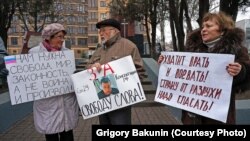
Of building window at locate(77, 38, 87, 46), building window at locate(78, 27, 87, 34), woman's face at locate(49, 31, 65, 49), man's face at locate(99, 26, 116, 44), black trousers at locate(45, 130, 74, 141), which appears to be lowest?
building window at locate(77, 38, 87, 46)

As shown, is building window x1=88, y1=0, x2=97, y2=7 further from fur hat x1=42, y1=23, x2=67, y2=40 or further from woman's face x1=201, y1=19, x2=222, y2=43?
woman's face x1=201, y1=19, x2=222, y2=43

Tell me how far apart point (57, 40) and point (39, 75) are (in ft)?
1.66

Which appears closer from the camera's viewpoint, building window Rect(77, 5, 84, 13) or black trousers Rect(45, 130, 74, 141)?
black trousers Rect(45, 130, 74, 141)

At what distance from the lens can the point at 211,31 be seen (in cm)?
374

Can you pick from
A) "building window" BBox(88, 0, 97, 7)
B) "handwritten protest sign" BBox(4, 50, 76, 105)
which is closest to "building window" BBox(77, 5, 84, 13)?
"building window" BBox(88, 0, 97, 7)

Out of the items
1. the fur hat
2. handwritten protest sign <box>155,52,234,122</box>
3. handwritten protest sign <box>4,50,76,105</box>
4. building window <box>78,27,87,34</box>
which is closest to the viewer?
handwritten protest sign <box>155,52,234,122</box>

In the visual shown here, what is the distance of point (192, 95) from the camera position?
3932mm

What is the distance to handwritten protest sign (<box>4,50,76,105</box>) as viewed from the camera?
4.76 metres

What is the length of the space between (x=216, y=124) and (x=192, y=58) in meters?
0.67

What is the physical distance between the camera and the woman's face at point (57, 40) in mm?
4645

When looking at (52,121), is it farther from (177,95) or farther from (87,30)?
(87,30)

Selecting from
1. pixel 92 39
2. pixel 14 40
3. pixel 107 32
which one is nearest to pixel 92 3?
pixel 92 39

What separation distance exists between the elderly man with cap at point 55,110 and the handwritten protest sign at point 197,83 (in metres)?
1.13

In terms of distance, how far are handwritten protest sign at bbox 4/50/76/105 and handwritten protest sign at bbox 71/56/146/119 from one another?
1.04 ft
